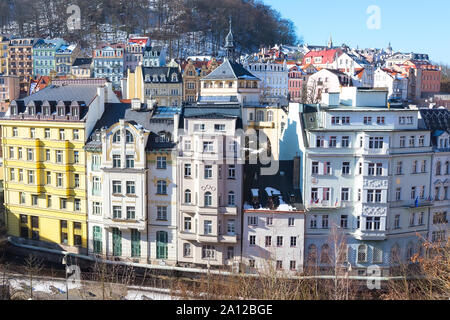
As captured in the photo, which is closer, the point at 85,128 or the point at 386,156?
the point at 386,156

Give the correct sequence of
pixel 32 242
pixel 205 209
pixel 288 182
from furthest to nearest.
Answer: pixel 32 242 < pixel 288 182 < pixel 205 209

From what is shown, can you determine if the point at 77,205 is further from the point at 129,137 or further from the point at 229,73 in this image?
the point at 229,73

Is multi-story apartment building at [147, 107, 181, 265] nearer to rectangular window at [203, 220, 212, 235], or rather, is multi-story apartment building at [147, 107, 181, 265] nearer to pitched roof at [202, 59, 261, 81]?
rectangular window at [203, 220, 212, 235]

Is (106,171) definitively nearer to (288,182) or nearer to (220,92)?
(288,182)

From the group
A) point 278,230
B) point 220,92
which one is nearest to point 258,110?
point 220,92

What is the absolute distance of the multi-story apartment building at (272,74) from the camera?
86.9 meters

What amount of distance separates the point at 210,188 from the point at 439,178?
15691 millimetres

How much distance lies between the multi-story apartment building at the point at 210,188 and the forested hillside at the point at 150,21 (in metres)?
91.3

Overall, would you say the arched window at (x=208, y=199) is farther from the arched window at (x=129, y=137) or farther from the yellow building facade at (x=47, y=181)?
the yellow building facade at (x=47, y=181)

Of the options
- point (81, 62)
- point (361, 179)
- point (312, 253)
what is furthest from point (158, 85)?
point (312, 253)

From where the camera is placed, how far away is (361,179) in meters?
32.7

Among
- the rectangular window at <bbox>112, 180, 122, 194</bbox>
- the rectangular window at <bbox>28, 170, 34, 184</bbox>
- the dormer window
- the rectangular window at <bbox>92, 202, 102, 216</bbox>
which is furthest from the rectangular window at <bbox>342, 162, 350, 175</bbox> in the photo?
the rectangular window at <bbox>28, 170, 34, 184</bbox>

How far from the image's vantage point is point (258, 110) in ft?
153

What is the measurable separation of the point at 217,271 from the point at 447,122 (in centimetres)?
1904
